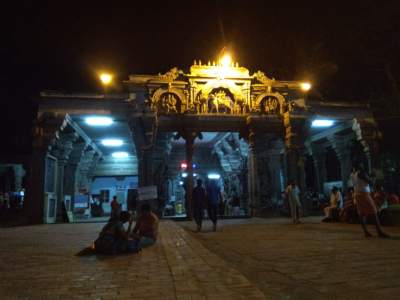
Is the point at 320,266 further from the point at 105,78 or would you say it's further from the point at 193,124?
the point at 105,78

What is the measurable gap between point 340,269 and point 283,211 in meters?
14.7

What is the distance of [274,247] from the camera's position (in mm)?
7035

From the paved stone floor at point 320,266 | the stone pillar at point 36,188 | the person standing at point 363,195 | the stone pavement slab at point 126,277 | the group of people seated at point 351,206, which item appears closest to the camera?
the stone pavement slab at point 126,277

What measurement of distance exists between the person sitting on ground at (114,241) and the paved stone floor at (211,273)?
0.37 metres

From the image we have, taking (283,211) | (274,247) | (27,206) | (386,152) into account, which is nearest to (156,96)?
(27,206)

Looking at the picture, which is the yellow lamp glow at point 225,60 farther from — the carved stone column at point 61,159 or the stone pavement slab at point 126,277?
the stone pavement slab at point 126,277

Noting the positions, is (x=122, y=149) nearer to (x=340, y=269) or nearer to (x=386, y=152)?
(x=386, y=152)

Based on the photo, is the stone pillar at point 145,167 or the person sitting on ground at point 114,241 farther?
the stone pillar at point 145,167

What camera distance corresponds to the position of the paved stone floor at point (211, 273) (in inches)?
138

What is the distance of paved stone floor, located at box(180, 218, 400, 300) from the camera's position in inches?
145

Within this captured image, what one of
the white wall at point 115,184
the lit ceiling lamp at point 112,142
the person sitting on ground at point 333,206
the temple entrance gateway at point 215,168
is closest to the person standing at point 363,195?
the person sitting on ground at point 333,206

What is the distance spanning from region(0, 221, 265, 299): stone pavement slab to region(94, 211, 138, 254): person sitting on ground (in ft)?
1.18

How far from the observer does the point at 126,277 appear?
4.24m

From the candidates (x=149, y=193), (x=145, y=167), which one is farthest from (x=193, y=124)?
(x=149, y=193)
